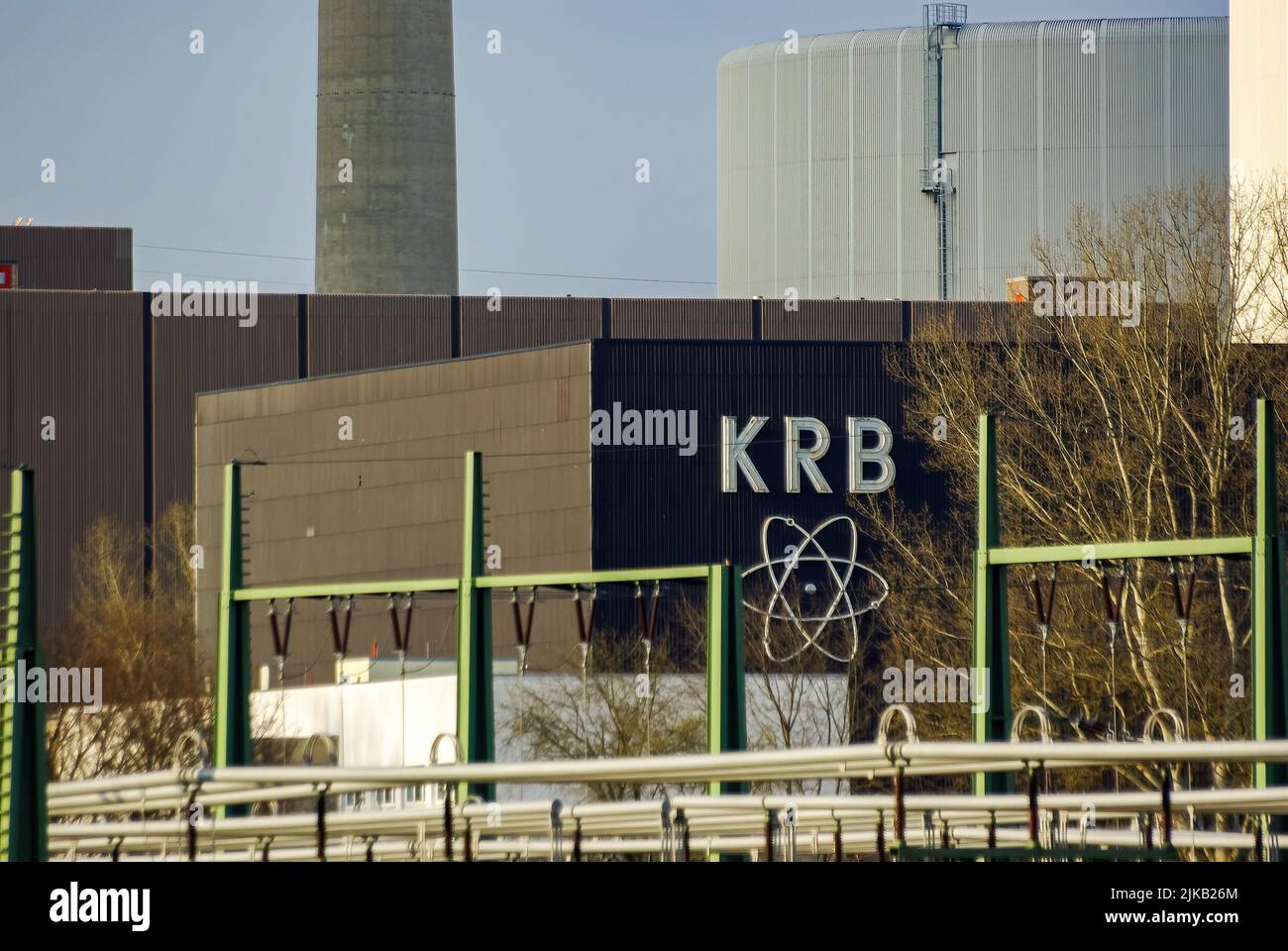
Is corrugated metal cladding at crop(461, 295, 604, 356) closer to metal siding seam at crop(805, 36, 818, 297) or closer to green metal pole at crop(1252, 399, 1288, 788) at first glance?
metal siding seam at crop(805, 36, 818, 297)

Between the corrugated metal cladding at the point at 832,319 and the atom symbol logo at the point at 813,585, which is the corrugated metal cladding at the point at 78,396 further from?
the atom symbol logo at the point at 813,585

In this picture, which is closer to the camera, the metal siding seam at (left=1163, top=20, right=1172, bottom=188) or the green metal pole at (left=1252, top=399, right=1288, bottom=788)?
the green metal pole at (left=1252, top=399, right=1288, bottom=788)

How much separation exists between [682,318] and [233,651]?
61451 mm

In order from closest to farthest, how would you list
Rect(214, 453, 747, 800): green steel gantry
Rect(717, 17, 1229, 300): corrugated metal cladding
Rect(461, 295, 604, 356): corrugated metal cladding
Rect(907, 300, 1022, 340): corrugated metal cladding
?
Rect(214, 453, 747, 800): green steel gantry → Rect(907, 300, 1022, 340): corrugated metal cladding → Rect(461, 295, 604, 356): corrugated metal cladding → Rect(717, 17, 1229, 300): corrugated metal cladding

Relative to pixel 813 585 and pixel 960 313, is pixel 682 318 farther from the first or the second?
pixel 813 585

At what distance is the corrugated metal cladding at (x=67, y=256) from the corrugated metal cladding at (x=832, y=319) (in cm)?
2787

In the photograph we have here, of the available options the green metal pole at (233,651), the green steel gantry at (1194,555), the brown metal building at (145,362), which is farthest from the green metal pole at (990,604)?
the brown metal building at (145,362)

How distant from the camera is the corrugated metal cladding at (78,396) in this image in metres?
84.7

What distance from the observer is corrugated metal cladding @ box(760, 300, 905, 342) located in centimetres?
8850

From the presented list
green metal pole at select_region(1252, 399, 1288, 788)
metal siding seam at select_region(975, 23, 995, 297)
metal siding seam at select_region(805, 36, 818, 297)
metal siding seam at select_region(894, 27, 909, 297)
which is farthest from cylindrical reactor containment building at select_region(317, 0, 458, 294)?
green metal pole at select_region(1252, 399, 1288, 788)

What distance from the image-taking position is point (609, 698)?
43750 millimetres

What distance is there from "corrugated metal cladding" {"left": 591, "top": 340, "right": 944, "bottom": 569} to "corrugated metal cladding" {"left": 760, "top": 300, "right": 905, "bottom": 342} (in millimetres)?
25634

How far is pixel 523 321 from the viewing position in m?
89.6

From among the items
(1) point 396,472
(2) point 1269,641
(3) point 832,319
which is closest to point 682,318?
(3) point 832,319
